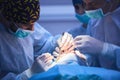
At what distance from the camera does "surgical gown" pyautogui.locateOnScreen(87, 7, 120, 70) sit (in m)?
1.59

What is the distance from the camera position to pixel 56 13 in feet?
9.81

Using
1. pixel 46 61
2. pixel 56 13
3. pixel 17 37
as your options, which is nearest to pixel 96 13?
pixel 46 61

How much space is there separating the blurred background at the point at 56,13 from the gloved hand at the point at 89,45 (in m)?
1.35

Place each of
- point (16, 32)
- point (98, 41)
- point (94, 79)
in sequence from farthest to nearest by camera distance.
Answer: point (16, 32)
point (98, 41)
point (94, 79)

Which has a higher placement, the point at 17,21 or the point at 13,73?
the point at 17,21

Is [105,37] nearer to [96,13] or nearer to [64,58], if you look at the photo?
[96,13]

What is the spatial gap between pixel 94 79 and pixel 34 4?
2.10 ft

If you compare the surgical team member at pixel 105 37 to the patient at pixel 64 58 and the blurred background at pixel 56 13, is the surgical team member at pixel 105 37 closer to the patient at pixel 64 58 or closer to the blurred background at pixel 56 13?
the patient at pixel 64 58

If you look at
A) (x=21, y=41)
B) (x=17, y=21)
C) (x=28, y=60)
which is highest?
(x=17, y=21)

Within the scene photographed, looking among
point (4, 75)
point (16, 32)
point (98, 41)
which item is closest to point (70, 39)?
point (98, 41)

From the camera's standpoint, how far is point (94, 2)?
165 cm

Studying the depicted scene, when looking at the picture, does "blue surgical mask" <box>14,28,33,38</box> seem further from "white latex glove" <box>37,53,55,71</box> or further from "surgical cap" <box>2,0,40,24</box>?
"white latex glove" <box>37,53,55,71</box>

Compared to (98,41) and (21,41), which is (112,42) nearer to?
(98,41)

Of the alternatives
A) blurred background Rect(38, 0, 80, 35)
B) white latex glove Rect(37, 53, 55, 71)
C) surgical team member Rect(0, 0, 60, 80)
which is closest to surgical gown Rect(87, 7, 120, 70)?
white latex glove Rect(37, 53, 55, 71)
